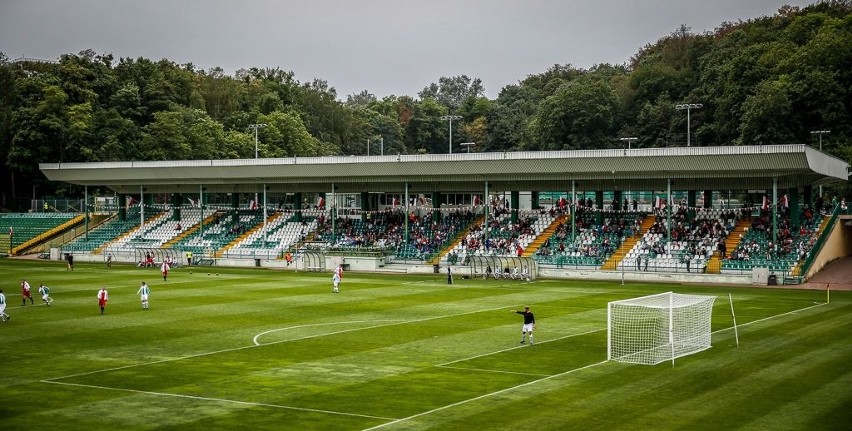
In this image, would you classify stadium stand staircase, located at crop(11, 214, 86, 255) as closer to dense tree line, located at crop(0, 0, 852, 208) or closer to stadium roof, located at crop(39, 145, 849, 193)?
stadium roof, located at crop(39, 145, 849, 193)

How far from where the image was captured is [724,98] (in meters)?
103

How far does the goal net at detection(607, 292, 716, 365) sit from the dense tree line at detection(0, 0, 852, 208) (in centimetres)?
5164

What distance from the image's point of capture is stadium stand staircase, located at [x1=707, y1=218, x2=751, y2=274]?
62.4m

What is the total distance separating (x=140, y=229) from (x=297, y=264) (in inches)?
938

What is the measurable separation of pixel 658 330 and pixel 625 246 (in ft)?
113

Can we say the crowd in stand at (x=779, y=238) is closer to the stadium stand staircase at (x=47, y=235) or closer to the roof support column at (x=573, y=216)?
the roof support column at (x=573, y=216)

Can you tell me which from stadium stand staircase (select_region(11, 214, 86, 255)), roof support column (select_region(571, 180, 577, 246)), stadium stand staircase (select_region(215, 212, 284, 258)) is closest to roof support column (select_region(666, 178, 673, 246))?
roof support column (select_region(571, 180, 577, 246))

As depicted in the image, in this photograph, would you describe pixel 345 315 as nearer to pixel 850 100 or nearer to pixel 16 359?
pixel 16 359

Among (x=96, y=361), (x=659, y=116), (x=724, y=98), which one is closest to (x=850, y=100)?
(x=724, y=98)

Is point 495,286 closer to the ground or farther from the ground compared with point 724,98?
closer to the ground

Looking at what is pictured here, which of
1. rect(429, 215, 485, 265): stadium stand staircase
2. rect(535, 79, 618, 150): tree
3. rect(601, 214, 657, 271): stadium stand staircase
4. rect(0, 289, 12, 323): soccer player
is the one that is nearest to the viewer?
rect(0, 289, 12, 323): soccer player

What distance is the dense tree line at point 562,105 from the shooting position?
9169cm

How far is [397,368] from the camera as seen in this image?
28859mm

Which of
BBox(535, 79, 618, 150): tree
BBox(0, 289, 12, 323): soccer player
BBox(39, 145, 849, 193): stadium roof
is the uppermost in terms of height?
BBox(535, 79, 618, 150): tree
